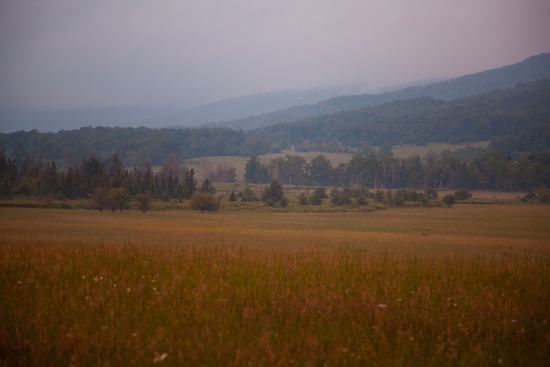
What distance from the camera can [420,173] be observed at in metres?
134

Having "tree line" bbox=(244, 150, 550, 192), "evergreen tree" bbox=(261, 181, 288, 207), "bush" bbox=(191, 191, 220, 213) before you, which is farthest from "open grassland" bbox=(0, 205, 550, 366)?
"tree line" bbox=(244, 150, 550, 192)

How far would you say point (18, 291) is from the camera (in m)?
7.61

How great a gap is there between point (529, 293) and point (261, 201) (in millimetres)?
72300

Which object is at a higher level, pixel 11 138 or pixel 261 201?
pixel 11 138

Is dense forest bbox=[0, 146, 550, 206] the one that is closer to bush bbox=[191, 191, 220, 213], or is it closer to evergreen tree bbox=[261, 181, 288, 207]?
bush bbox=[191, 191, 220, 213]

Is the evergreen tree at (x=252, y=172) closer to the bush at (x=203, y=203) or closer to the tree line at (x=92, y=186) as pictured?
the tree line at (x=92, y=186)

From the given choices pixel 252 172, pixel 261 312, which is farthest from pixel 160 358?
pixel 252 172

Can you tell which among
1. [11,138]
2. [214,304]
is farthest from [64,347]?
[11,138]

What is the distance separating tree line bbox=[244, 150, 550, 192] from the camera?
120 m

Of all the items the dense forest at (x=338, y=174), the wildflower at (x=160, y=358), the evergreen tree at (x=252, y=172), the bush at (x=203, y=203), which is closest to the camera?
the wildflower at (x=160, y=358)

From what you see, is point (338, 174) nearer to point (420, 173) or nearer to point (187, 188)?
point (420, 173)

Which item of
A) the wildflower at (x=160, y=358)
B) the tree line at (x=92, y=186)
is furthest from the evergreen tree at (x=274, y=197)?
the wildflower at (x=160, y=358)

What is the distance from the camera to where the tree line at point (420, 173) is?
11956 cm

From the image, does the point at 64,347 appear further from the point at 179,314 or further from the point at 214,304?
the point at 214,304
